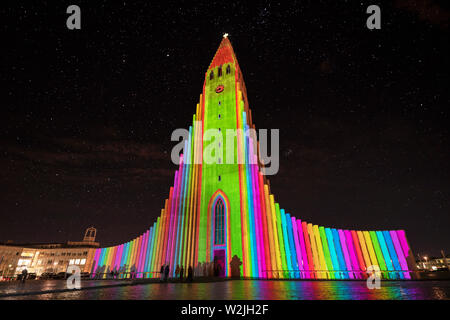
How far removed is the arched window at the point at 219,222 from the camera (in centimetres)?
2403

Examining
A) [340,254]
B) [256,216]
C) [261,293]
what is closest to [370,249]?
[340,254]

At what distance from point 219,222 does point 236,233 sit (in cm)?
233

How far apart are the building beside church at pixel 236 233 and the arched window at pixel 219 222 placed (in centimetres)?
10

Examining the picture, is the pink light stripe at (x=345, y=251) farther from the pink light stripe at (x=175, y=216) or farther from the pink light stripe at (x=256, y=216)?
the pink light stripe at (x=175, y=216)

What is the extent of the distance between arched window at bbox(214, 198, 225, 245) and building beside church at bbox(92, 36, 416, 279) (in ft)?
0.31

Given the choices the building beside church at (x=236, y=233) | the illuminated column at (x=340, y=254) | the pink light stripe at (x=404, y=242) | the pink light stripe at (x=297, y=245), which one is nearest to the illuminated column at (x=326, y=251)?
the building beside church at (x=236, y=233)

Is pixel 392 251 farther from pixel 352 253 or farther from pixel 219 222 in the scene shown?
pixel 219 222

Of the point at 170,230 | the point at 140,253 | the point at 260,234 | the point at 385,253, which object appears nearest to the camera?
the point at 385,253

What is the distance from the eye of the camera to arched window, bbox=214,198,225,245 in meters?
24.0

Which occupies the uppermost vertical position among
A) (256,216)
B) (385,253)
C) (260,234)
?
(256,216)

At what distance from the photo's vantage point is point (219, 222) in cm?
2470

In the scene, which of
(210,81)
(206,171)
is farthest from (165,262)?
(210,81)

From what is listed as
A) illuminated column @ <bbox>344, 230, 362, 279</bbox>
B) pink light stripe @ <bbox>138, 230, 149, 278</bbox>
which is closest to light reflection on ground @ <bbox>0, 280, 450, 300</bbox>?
illuminated column @ <bbox>344, 230, 362, 279</bbox>
